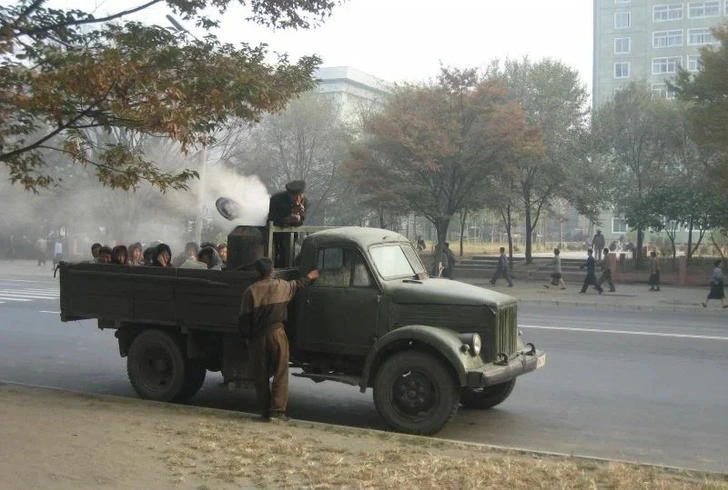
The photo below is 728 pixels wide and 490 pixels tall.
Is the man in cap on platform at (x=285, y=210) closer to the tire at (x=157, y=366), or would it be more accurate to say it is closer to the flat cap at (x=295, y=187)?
the flat cap at (x=295, y=187)

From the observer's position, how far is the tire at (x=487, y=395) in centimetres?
914

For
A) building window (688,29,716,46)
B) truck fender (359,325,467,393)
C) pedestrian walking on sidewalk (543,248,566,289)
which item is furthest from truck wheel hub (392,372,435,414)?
building window (688,29,716,46)

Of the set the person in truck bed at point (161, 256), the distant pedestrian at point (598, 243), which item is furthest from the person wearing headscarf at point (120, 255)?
the distant pedestrian at point (598, 243)

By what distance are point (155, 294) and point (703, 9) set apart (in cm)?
8089

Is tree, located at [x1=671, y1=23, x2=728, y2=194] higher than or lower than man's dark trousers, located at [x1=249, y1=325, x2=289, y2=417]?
higher

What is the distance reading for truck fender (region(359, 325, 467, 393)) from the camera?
7.68 m

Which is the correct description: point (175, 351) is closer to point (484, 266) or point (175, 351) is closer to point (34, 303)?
point (34, 303)

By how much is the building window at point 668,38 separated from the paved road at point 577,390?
69.8m

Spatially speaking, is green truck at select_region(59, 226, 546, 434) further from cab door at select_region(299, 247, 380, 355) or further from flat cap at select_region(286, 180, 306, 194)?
flat cap at select_region(286, 180, 306, 194)

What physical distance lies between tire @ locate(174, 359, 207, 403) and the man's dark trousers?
5.01ft

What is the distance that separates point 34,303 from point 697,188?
24.5 meters

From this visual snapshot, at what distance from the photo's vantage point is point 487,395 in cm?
923

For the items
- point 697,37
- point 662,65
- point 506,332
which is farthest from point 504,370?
point 662,65

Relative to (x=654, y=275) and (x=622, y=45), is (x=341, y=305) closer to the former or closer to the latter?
(x=654, y=275)
